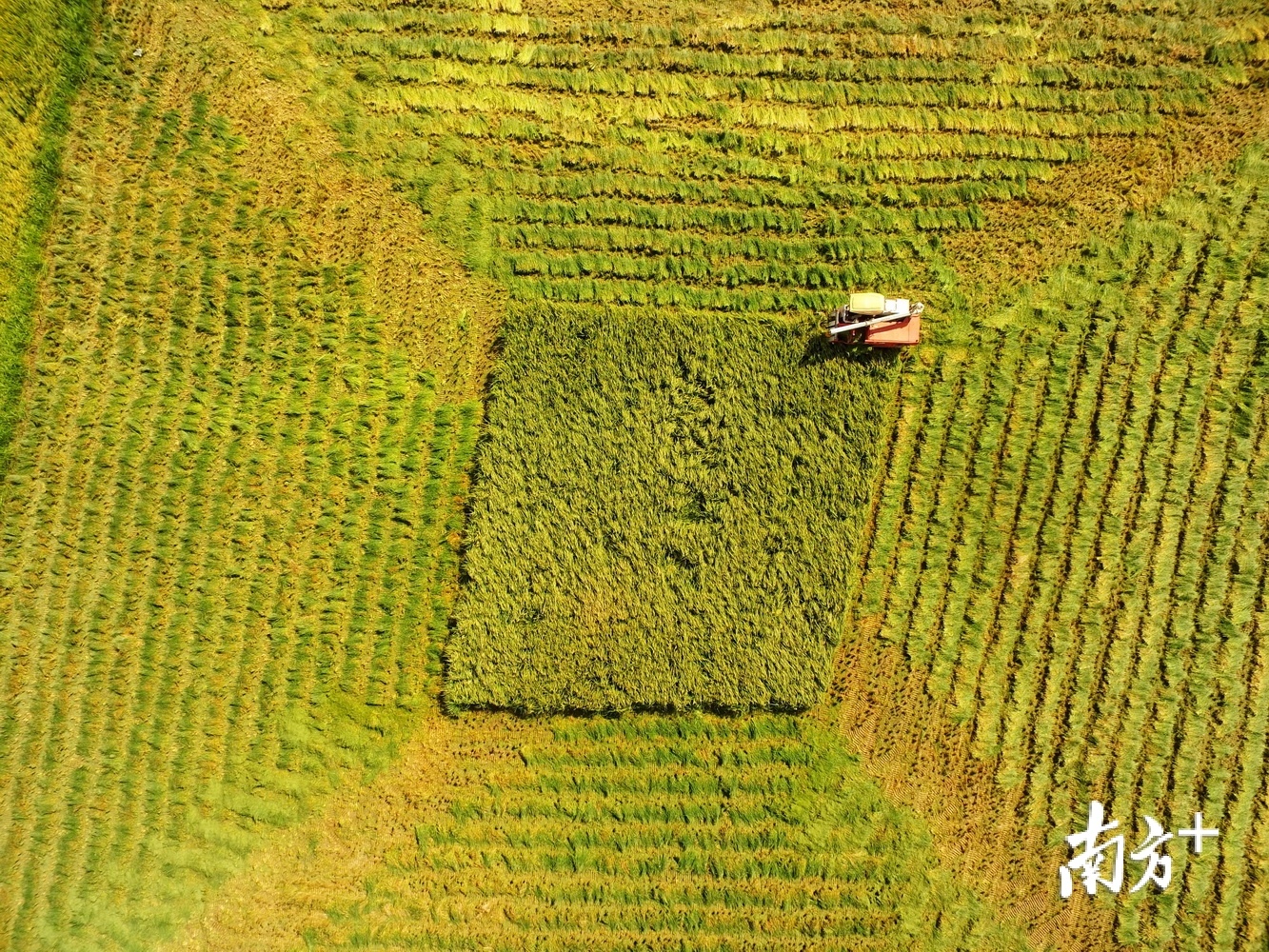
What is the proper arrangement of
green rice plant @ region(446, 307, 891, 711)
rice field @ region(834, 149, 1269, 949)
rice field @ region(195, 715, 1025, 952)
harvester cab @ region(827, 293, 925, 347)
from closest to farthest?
harvester cab @ region(827, 293, 925, 347) → green rice plant @ region(446, 307, 891, 711) → rice field @ region(195, 715, 1025, 952) → rice field @ region(834, 149, 1269, 949)

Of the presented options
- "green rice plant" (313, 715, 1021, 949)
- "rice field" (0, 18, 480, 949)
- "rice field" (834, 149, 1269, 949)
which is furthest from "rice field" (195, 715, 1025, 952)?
"rice field" (0, 18, 480, 949)

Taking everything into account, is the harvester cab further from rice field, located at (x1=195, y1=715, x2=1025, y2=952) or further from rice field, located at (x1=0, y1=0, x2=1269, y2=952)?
rice field, located at (x1=195, y1=715, x2=1025, y2=952)

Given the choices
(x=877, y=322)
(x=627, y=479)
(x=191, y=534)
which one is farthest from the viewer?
(x=191, y=534)

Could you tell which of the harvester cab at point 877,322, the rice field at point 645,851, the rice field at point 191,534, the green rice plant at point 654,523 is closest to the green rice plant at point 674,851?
the rice field at point 645,851

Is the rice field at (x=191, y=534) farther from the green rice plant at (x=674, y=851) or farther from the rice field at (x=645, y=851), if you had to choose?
the green rice plant at (x=674, y=851)

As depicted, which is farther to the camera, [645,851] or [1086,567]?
[1086,567]

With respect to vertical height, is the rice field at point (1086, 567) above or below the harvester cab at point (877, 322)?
Result: below

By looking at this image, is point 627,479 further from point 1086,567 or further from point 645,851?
point 1086,567

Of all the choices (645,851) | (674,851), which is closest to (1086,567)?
(674,851)

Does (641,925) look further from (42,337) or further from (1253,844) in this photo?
(42,337)
